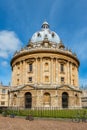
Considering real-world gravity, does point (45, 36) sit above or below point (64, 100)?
above

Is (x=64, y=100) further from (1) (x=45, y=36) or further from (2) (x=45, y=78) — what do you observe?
(1) (x=45, y=36)

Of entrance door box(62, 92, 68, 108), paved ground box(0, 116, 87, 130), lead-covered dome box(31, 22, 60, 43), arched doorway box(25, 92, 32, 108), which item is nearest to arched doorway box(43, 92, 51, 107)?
arched doorway box(25, 92, 32, 108)

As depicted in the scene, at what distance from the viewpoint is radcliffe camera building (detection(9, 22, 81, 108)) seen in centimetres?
5009

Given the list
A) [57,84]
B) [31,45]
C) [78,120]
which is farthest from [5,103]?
[78,120]

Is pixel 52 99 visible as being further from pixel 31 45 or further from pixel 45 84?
pixel 31 45

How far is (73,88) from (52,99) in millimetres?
6776

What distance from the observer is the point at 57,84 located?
5181cm

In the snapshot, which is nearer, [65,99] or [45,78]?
[65,99]

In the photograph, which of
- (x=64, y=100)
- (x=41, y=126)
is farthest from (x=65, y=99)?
(x=41, y=126)

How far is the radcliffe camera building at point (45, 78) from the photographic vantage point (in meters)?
50.1

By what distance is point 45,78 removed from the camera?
173 ft

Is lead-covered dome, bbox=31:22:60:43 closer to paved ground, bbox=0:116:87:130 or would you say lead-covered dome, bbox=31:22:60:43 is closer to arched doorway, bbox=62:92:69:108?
arched doorway, bbox=62:92:69:108

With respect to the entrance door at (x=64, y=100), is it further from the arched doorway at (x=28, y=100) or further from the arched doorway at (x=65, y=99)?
the arched doorway at (x=28, y=100)

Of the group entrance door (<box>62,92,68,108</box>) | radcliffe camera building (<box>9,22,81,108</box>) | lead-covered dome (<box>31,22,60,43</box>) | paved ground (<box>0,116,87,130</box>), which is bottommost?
paved ground (<box>0,116,87,130</box>)
